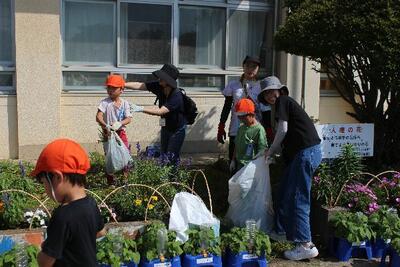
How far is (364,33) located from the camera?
5277 mm

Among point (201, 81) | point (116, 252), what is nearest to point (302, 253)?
point (116, 252)

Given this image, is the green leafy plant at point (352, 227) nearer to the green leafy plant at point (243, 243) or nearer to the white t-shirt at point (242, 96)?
the green leafy plant at point (243, 243)

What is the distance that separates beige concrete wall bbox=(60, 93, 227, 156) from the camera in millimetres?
7688

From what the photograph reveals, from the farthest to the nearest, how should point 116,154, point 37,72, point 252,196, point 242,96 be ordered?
point 37,72 < point 242,96 < point 116,154 < point 252,196

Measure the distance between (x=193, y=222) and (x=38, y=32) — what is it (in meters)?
4.35

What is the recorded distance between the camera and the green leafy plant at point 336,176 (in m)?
5.11

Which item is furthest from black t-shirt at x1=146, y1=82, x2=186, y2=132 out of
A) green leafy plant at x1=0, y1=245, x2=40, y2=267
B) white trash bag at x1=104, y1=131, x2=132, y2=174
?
green leafy plant at x1=0, y1=245, x2=40, y2=267

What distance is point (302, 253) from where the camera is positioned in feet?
14.9

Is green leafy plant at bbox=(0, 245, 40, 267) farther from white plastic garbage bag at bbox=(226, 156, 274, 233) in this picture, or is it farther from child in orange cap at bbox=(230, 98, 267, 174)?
child in orange cap at bbox=(230, 98, 267, 174)

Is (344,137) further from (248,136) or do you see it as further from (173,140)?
(173,140)

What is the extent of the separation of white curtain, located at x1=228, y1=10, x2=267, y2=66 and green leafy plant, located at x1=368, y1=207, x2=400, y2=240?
4.61 meters

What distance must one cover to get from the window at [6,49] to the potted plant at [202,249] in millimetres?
A: 4444

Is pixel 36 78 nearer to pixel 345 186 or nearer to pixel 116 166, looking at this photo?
pixel 116 166

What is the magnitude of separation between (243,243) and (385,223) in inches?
53.1
